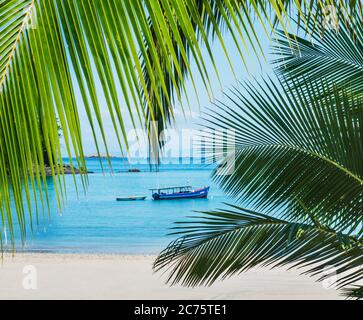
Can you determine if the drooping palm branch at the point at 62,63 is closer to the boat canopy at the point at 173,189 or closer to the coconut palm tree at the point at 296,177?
the coconut palm tree at the point at 296,177

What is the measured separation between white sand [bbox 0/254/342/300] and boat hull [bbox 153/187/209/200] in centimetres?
815

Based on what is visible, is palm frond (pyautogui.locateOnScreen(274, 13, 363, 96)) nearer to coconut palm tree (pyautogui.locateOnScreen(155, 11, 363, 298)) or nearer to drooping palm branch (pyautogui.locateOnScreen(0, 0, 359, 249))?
coconut palm tree (pyautogui.locateOnScreen(155, 11, 363, 298))

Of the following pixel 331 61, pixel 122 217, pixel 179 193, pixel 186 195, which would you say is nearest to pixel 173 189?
pixel 179 193

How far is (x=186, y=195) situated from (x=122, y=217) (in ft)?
7.51

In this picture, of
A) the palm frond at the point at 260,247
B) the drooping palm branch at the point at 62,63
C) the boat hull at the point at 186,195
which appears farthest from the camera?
the boat hull at the point at 186,195

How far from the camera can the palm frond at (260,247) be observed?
1752 mm

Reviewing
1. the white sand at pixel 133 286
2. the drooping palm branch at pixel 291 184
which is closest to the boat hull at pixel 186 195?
the white sand at pixel 133 286

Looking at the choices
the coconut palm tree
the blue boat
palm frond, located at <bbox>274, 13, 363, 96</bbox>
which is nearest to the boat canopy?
the blue boat

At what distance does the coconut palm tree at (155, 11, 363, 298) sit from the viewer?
1.79 metres

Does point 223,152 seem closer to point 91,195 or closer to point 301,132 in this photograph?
point 301,132

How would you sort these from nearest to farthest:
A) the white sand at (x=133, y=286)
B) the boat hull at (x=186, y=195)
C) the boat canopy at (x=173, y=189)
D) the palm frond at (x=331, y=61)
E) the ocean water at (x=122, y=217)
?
1. the palm frond at (x=331, y=61)
2. the white sand at (x=133, y=286)
3. the ocean water at (x=122, y=217)
4. the boat hull at (x=186, y=195)
5. the boat canopy at (x=173, y=189)

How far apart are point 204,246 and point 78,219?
16.4 metres

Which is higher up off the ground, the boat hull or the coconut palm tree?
the coconut palm tree

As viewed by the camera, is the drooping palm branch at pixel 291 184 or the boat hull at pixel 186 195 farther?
the boat hull at pixel 186 195
